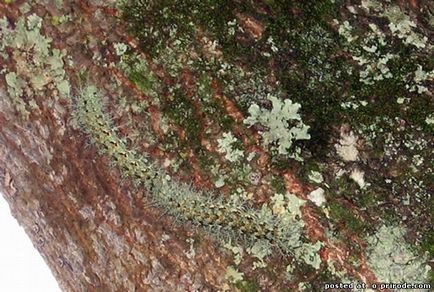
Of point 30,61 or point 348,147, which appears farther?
point 30,61

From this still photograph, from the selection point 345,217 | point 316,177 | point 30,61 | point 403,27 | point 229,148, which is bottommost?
point 345,217

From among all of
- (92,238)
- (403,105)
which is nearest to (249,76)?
(403,105)

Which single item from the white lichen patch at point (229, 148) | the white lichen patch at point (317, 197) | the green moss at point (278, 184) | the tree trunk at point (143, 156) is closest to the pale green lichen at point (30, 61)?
the tree trunk at point (143, 156)

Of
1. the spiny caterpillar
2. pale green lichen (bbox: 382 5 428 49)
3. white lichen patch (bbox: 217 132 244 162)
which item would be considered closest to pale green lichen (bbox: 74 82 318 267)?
the spiny caterpillar

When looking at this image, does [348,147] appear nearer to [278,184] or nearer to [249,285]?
[278,184]

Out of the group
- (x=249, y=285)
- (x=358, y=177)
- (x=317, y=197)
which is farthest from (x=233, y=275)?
(x=358, y=177)

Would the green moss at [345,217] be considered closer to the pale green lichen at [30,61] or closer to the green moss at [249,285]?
the green moss at [249,285]
